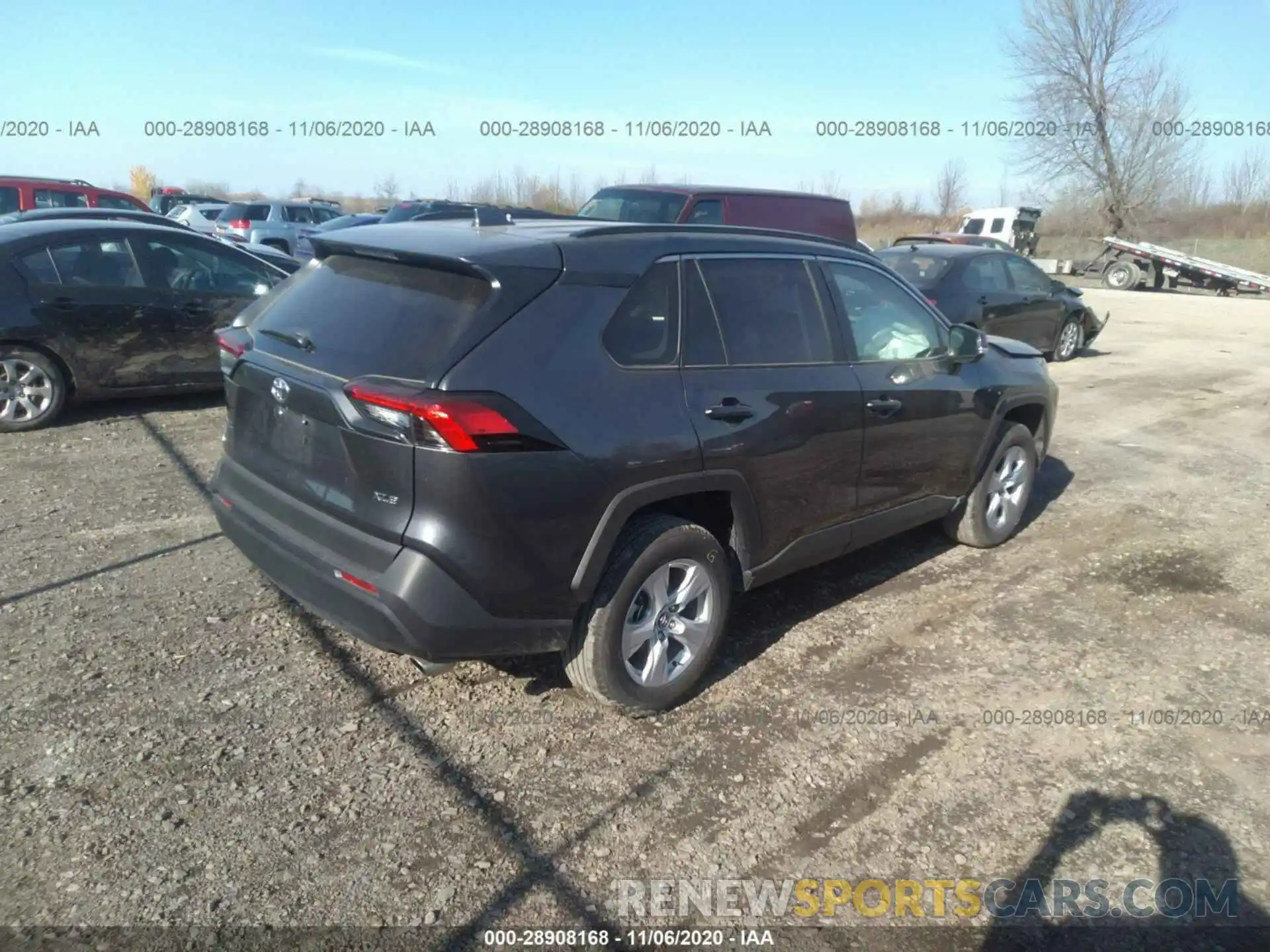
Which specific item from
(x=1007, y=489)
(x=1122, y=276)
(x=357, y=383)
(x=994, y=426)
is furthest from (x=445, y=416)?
(x=1122, y=276)

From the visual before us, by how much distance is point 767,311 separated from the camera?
409cm

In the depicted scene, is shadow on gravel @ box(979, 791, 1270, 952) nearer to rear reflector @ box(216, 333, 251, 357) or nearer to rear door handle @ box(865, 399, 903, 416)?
rear door handle @ box(865, 399, 903, 416)

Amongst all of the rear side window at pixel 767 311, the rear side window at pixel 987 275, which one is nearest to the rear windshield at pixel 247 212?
the rear side window at pixel 987 275

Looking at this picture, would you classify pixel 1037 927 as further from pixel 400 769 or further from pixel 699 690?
pixel 400 769

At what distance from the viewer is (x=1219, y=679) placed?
4301 millimetres

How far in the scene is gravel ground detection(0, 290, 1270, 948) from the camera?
2.84 meters

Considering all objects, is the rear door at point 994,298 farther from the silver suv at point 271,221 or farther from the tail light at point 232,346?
the silver suv at point 271,221

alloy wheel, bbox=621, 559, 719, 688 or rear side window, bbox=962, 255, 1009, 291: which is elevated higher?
rear side window, bbox=962, 255, 1009, 291

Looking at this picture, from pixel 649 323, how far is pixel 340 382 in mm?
1158

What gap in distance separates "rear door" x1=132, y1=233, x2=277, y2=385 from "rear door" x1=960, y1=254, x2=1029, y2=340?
737 centimetres

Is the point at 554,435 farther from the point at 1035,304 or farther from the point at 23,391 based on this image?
the point at 1035,304

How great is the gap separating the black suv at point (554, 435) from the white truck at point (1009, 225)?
32582mm

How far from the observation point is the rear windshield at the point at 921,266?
10.6 m


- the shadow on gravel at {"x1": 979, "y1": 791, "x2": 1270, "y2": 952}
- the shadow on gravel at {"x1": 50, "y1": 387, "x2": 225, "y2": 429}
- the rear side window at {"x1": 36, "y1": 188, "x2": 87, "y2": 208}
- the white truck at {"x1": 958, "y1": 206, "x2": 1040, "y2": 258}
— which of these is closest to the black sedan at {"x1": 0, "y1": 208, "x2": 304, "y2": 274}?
the shadow on gravel at {"x1": 50, "y1": 387, "x2": 225, "y2": 429}
